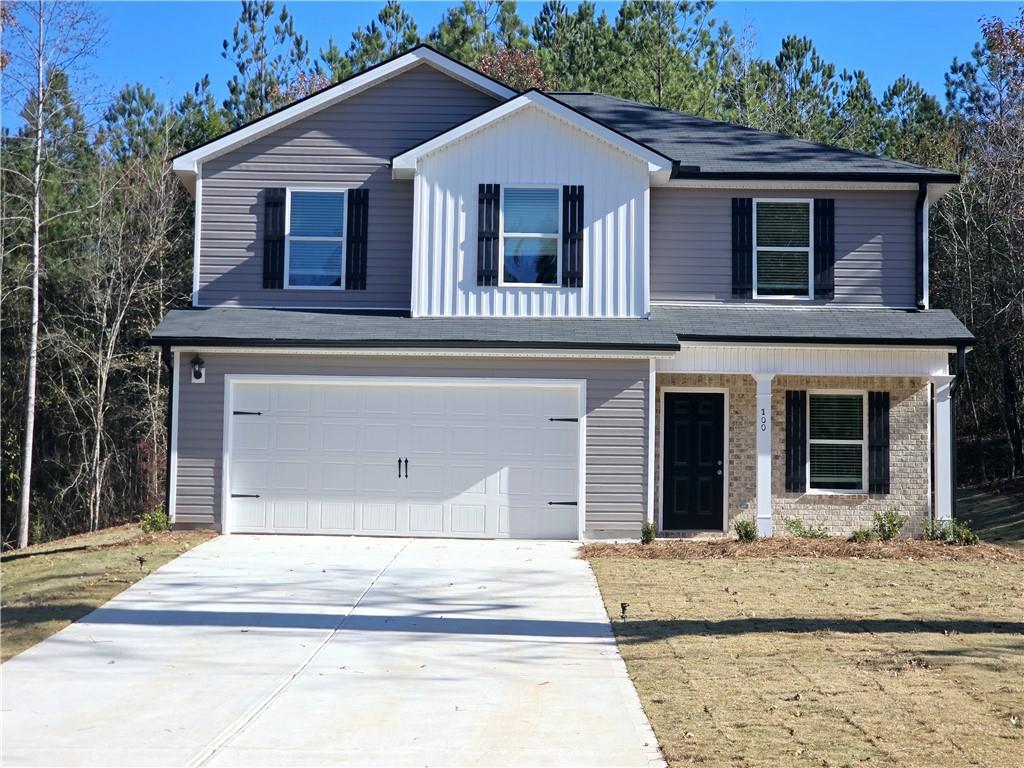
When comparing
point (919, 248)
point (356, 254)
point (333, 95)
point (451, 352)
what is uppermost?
point (333, 95)

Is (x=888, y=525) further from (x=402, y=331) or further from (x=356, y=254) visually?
(x=356, y=254)

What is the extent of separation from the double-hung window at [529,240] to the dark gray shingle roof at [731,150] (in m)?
1.61

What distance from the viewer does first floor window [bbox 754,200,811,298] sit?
1722cm

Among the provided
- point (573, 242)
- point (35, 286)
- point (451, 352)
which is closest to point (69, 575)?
point (451, 352)

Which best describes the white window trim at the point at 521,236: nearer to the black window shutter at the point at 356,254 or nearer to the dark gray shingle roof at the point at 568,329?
the dark gray shingle roof at the point at 568,329

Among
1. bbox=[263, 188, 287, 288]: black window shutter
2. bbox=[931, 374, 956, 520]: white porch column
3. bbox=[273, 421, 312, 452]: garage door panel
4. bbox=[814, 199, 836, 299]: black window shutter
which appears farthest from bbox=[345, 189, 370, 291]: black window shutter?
bbox=[931, 374, 956, 520]: white porch column

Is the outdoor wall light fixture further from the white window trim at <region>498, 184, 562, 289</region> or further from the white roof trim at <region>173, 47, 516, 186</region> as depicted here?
the white window trim at <region>498, 184, 562, 289</region>

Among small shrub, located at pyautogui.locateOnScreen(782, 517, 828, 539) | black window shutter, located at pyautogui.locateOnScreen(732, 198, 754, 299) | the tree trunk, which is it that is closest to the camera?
small shrub, located at pyautogui.locateOnScreen(782, 517, 828, 539)

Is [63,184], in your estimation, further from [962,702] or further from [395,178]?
[962,702]

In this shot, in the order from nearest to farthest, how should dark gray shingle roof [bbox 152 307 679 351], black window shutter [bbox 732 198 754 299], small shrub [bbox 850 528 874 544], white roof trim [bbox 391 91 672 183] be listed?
1. dark gray shingle roof [bbox 152 307 679 351]
2. small shrub [bbox 850 528 874 544]
3. white roof trim [bbox 391 91 672 183]
4. black window shutter [bbox 732 198 754 299]

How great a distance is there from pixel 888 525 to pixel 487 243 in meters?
7.08

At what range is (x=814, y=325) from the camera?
16.2m

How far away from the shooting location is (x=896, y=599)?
11.4 metres

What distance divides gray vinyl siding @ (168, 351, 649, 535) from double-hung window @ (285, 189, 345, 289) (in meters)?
1.91
